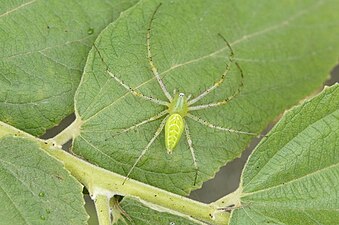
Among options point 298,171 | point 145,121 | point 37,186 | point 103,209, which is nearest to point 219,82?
point 145,121

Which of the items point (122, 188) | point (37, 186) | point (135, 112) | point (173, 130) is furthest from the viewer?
point (173, 130)

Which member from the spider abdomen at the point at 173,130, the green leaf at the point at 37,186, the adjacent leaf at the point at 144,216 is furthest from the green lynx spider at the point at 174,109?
the green leaf at the point at 37,186

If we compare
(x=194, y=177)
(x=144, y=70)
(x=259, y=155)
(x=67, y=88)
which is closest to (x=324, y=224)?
(x=259, y=155)

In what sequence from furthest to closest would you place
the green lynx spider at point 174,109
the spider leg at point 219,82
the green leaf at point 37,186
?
the spider leg at point 219,82, the green lynx spider at point 174,109, the green leaf at point 37,186

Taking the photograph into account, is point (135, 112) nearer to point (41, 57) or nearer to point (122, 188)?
point (122, 188)

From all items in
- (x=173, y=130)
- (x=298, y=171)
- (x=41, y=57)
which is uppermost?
(x=41, y=57)

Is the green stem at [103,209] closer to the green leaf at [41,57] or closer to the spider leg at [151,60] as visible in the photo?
the green leaf at [41,57]

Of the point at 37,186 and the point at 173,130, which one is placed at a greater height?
the point at 173,130

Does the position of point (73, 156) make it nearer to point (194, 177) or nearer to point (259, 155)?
point (194, 177)
